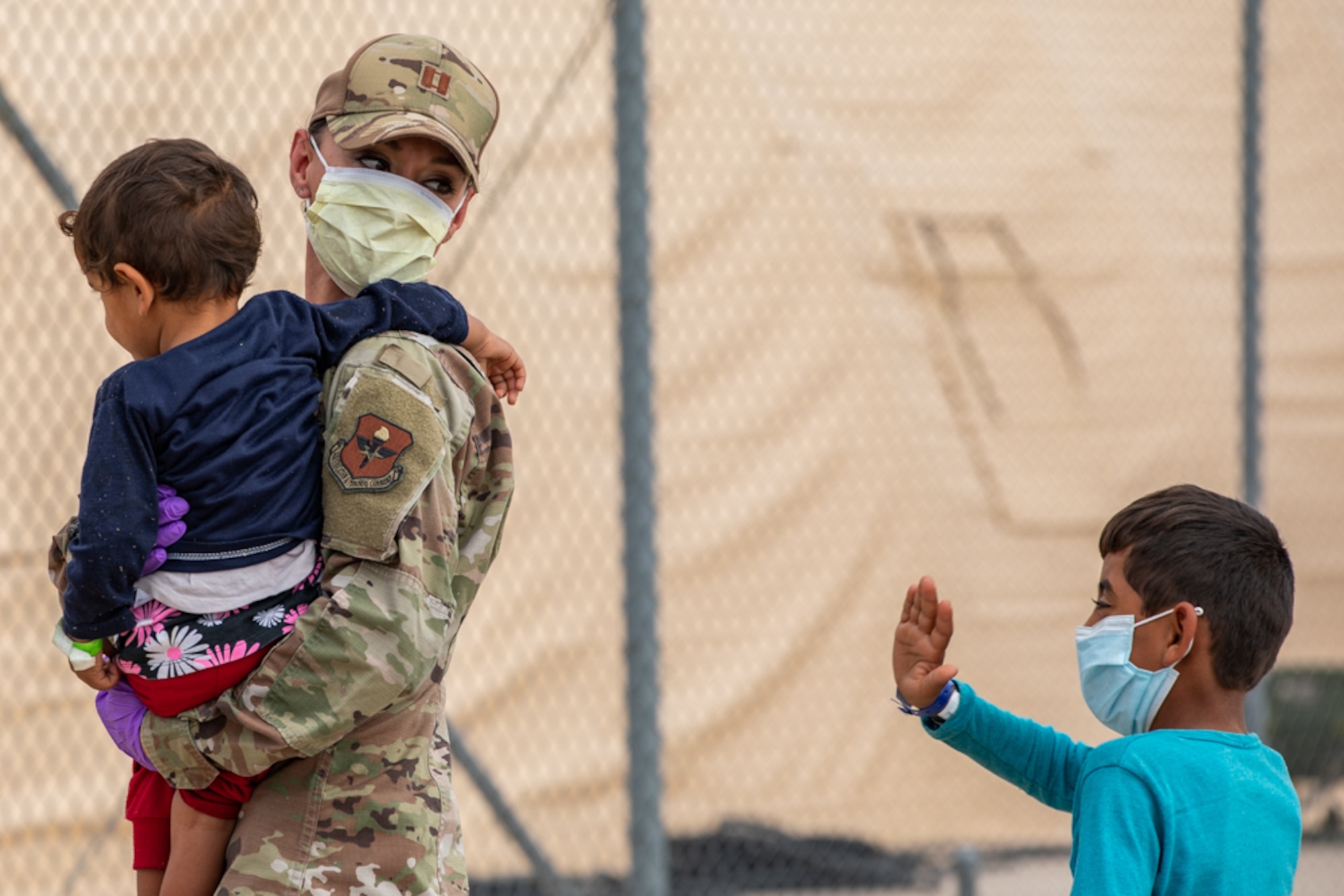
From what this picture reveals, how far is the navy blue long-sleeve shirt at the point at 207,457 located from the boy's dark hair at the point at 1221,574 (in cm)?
114

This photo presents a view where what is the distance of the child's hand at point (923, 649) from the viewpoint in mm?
2131

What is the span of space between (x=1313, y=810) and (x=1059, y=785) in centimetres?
447

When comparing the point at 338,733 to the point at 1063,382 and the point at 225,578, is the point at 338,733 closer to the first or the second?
the point at 225,578

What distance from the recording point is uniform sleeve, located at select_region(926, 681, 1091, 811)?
7.20 ft

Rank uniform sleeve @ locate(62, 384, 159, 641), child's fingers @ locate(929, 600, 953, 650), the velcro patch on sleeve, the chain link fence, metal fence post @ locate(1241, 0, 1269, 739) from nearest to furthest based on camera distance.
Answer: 1. uniform sleeve @ locate(62, 384, 159, 641)
2. the velcro patch on sleeve
3. child's fingers @ locate(929, 600, 953, 650)
4. the chain link fence
5. metal fence post @ locate(1241, 0, 1269, 739)

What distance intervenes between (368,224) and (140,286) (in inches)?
13.6

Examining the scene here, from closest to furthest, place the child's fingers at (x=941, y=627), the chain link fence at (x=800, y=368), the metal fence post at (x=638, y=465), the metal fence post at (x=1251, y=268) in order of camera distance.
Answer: the child's fingers at (x=941, y=627) → the metal fence post at (x=638, y=465) → the chain link fence at (x=800, y=368) → the metal fence post at (x=1251, y=268)

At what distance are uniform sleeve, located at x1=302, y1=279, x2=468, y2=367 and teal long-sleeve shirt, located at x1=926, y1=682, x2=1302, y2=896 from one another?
1041 millimetres

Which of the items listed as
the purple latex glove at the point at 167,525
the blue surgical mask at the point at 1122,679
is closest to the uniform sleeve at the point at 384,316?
the purple latex glove at the point at 167,525

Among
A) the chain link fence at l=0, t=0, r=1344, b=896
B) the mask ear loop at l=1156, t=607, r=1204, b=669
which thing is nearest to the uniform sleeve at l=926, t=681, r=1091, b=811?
the mask ear loop at l=1156, t=607, r=1204, b=669

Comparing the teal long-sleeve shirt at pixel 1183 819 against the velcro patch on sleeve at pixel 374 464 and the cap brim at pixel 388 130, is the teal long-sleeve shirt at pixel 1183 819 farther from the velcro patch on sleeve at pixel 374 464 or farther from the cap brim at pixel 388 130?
the cap brim at pixel 388 130

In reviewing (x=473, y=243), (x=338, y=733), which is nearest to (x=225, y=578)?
(x=338, y=733)

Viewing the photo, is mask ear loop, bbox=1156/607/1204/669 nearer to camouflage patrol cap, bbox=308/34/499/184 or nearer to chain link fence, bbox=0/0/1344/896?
camouflage patrol cap, bbox=308/34/499/184

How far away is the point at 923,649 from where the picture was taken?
2.15m
